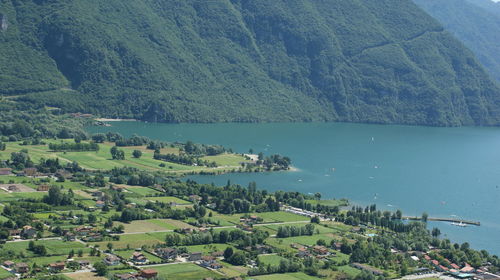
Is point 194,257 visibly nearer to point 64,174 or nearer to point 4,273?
point 4,273

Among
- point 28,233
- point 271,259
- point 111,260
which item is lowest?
point 111,260

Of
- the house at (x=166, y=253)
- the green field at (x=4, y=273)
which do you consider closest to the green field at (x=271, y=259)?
the house at (x=166, y=253)

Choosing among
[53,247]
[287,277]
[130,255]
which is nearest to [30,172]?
[53,247]

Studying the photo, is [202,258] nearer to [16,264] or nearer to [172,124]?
[16,264]

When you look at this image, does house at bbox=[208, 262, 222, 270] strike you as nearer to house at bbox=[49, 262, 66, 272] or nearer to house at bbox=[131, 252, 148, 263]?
house at bbox=[131, 252, 148, 263]

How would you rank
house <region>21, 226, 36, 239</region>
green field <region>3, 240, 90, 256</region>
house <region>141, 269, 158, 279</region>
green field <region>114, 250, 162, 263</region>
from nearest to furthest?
house <region>141, 269, 158, 279</region> → green field <region>3, 240, 90, 256</region> → green field <region>114, 250, 162, 263</region> → house <region>21, 226, 36, 239</region>

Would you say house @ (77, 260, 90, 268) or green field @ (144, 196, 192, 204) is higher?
green field @ (144, 196, 192, 204)

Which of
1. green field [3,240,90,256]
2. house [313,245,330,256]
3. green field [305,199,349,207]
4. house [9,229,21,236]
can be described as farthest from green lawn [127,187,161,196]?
house [313,245,330,256]

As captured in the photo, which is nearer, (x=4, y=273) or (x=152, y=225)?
(x=4, y=273)
